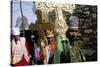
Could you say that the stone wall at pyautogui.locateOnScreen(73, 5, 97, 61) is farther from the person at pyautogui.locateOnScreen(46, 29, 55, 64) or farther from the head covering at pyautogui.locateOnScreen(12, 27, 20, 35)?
the head covering at pyautogui.locateOnScreen(12, 27, 20, 35)

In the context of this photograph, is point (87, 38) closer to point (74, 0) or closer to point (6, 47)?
point (74, 0)

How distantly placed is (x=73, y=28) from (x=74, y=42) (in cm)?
9

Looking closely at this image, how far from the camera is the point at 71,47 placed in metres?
1.36

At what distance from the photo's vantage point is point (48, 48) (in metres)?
1.31

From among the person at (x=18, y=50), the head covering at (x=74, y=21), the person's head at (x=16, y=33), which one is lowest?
the person at (x=18, y=50)

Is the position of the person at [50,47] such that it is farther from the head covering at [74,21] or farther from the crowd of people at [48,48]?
the head covering at [74,21]

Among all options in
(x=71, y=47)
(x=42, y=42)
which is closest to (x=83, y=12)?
(x=71, y=47)

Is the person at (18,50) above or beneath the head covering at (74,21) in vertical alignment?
beneath

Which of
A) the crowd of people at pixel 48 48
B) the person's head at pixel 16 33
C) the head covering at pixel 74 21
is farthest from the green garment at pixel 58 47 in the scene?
the person's head at pixel 16 33

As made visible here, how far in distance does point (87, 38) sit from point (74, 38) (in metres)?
0.10

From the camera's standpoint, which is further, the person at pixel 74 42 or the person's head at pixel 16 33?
the person at pixel 74 42

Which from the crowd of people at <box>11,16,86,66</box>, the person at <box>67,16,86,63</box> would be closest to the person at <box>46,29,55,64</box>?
the crowd of people at <box>11,16,86,66</box>

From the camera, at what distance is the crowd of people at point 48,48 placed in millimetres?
1249

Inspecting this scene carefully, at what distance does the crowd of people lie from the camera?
4.10ft
